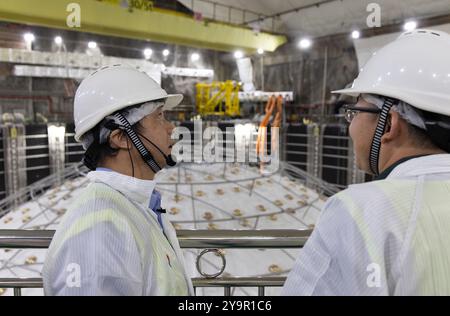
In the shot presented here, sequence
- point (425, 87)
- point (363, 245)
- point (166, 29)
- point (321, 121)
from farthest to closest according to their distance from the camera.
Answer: point (321, 121), point (166, 29), point (425, 87), point (363, 245)

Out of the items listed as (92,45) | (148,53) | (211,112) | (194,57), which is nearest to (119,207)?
(211,112)

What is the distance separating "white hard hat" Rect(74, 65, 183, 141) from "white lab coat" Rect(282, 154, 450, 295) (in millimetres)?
811

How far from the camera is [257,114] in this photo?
13.4 m

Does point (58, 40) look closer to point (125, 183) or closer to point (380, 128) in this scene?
point (125, 183)

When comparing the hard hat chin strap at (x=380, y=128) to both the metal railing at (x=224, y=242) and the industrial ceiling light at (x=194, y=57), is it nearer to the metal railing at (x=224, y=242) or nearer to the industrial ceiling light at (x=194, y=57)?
the metal railing at (x=224, y=242)

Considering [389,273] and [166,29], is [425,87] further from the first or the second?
[166,29]

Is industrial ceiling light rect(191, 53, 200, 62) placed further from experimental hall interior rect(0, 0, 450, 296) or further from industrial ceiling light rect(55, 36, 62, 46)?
industrial ceiling light rect(55, 36, 62, 46)

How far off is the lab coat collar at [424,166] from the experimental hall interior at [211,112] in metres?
0.14

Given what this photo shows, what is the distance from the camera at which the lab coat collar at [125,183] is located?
126 cm

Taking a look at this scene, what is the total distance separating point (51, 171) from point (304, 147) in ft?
26.3

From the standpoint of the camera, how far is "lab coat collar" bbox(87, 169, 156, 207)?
1.26m

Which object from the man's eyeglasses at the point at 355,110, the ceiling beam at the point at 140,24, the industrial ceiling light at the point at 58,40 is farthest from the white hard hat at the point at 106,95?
the industrial ceiling light at the point at 58,40
